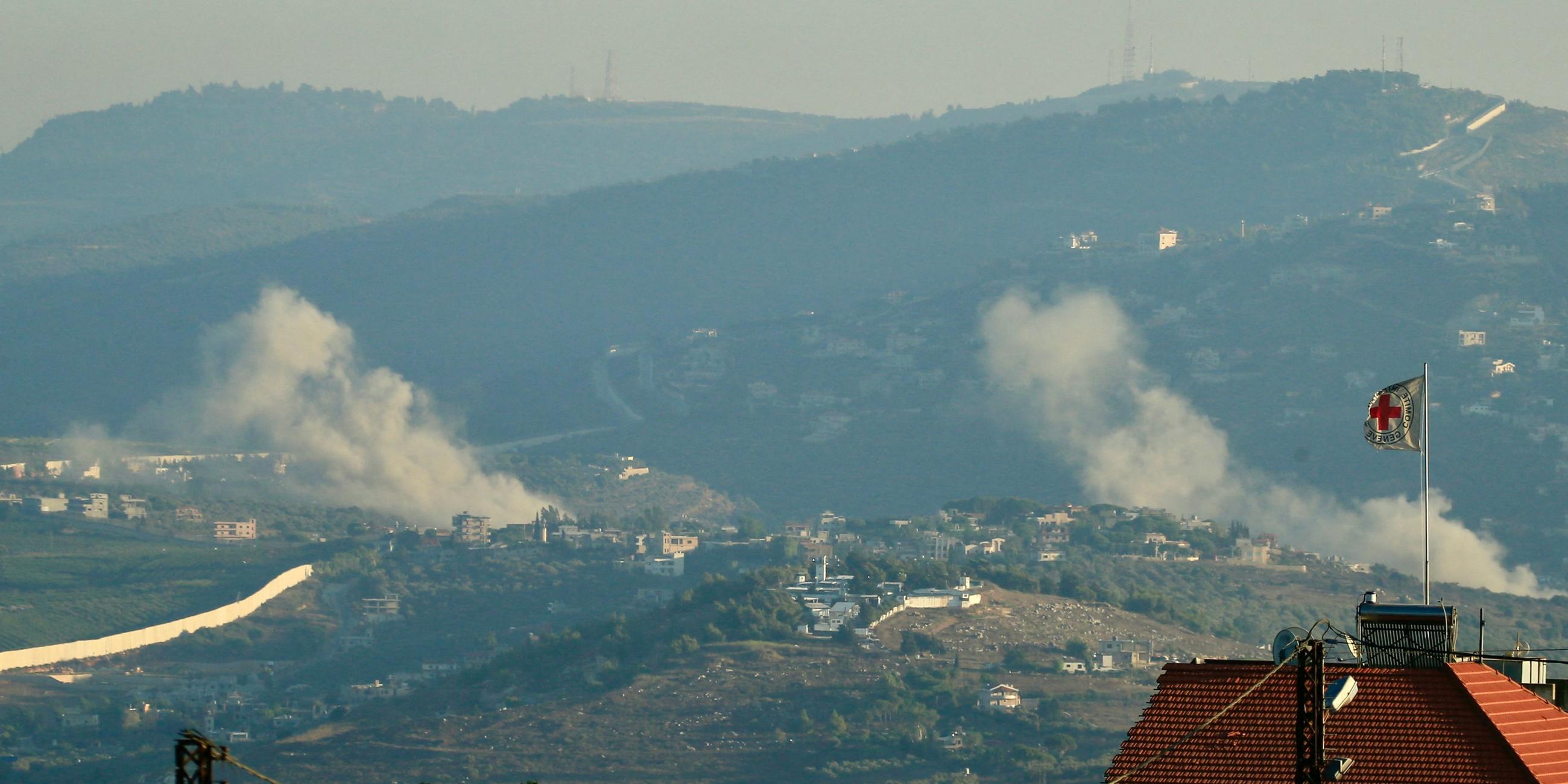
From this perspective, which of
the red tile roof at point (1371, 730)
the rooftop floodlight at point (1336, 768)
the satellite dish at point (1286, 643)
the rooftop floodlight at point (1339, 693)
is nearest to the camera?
the rooftop floodlight at point (1339, 693)

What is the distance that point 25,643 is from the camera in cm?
18025

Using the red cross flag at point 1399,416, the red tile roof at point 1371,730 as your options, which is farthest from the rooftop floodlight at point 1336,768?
the red cross flag at point 1399,416

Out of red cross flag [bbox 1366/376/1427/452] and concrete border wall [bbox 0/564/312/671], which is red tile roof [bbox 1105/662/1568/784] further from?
concrete border wall [bbox 0/564/312/671]

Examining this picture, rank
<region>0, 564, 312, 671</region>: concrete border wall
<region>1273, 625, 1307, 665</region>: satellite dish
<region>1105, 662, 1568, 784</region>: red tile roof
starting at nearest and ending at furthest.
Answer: <region>1105, 662, 1568, 784</region>: red tile roof, <region>1273, 625, 1307, 665</region>: satellite dish, <region>0, 564, 312, 671</region>: concrete border wall

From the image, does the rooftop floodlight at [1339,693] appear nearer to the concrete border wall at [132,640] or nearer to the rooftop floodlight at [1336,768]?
the rooftop floodlight at [1336,768]

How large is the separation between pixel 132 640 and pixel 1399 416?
149 metres

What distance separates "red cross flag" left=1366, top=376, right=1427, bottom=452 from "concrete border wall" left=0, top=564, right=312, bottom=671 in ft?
455

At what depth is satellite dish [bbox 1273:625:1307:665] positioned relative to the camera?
29.3 meters

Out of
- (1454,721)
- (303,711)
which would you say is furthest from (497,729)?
(1454,721)

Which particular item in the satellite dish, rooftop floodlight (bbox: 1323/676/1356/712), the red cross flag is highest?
→ the red cross flag

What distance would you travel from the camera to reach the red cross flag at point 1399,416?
124ft

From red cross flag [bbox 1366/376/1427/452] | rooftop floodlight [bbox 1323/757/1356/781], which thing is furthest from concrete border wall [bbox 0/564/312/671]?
rooftop floodlight [bbox 1323/757/1356/781]

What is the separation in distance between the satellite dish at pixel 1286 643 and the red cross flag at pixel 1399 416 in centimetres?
717

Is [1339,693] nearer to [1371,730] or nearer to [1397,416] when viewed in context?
[1371,730]
